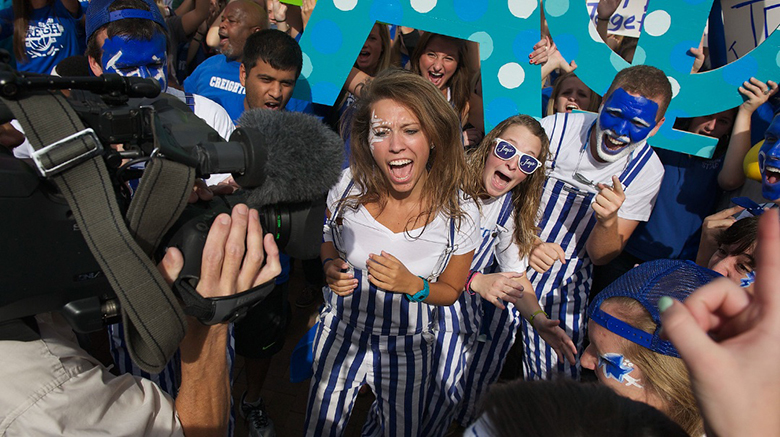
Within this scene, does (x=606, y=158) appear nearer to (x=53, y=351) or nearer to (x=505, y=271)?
(x=505, y=271)

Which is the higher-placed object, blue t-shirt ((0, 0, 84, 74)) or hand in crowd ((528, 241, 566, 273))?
blue t-shirt ((0, 0, 84, 74))

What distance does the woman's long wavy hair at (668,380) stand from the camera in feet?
4.17

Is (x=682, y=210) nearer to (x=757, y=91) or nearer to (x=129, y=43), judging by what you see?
(x=757, y=91)

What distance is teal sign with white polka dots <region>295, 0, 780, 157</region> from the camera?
2.91 m

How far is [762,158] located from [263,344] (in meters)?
2.86

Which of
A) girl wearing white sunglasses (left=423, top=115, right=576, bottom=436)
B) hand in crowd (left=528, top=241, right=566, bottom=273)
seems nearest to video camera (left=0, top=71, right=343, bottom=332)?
girl wearing white sunglasses (left=423, top=115, right=576, bottom=436)

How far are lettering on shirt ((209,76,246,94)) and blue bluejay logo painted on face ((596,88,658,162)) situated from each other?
246 cm

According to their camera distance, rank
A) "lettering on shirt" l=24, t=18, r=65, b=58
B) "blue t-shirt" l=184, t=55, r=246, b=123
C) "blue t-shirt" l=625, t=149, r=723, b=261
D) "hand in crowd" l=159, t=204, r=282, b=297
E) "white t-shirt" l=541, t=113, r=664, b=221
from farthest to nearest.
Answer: "lettering on shirt" l=24, t=18, r=65, b=58 < "blue t-shirt" l=184, t=55, r=246, b=123 < "blue t-shirt" l=625, t=149, r=723, b=261 < "white t-shirt" l=541, t=113, r=664, b=221 < "hand in crowd" l=159, t=204, r=282, b=297

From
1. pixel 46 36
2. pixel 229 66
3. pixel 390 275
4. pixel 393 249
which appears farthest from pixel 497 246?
pixel 46 36

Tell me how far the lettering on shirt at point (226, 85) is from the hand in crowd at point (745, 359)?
3.26 m

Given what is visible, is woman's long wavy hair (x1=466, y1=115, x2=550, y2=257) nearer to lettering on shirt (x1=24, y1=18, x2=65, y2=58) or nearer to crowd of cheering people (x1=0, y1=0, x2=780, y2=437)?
crowd of cheering people (x1=0, y1=0, x2=780, y2=437)

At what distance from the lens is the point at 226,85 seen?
11.0 feet

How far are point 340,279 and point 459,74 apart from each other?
2.07 m

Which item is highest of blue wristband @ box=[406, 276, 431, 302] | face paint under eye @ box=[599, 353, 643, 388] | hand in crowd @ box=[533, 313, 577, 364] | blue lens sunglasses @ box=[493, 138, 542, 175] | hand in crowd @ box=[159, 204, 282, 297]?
blue lens sunglasses @ box=[493, 138, 542, 175]
